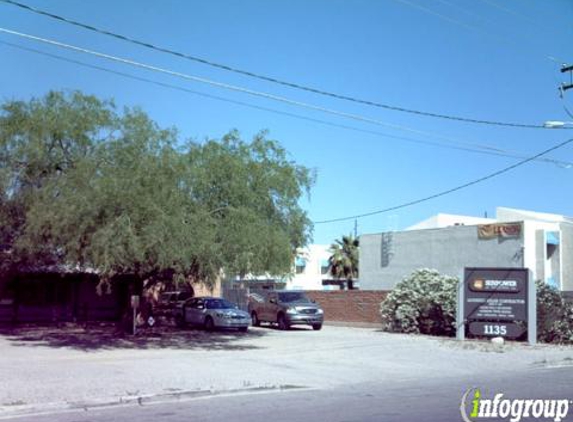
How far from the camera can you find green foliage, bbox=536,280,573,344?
25.4m

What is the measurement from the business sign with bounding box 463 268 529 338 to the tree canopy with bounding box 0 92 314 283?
737cm

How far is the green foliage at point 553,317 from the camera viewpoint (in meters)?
25.4

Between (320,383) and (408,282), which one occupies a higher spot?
(408,282)

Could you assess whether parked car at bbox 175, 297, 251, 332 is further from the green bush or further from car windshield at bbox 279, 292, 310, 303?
the green bush

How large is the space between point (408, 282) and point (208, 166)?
38.3 feet

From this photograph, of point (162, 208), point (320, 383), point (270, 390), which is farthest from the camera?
point (162, 208)

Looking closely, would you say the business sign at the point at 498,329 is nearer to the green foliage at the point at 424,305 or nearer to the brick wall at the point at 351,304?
the green foliage at the point at 424,305

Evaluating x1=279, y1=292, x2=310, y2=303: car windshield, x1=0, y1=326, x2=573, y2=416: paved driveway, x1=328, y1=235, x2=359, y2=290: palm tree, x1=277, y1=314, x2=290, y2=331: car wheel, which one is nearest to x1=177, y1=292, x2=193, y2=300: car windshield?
x1=279, y1=292, x2=310, y2=303: car windshield

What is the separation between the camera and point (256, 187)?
23297mm

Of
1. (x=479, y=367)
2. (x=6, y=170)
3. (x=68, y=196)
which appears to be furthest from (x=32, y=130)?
(x=479, y=367)

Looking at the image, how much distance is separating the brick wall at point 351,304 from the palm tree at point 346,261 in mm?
32666

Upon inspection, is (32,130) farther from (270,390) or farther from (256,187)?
(270,390)
